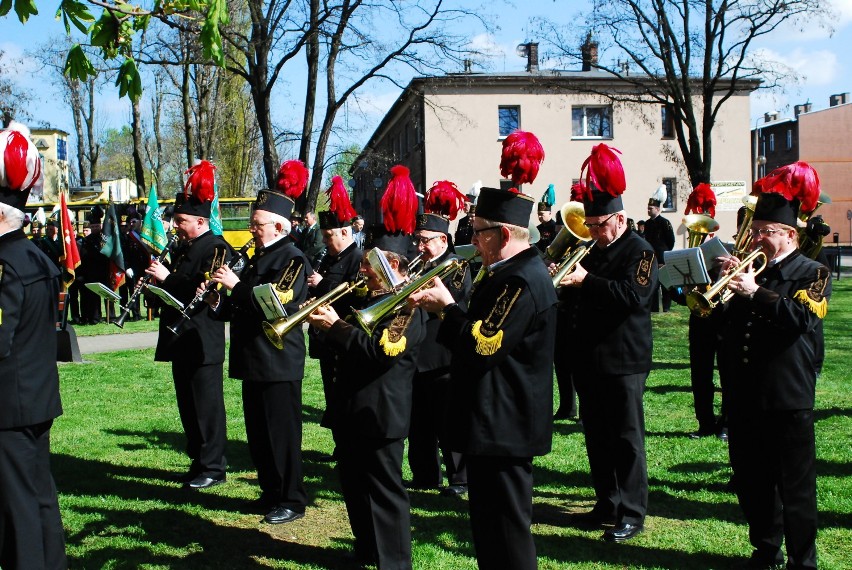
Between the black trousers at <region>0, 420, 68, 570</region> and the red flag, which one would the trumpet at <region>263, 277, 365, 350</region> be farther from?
the red flag

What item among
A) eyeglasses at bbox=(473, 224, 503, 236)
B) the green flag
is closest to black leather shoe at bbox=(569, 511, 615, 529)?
Answer: eyeglasses at bbox=(473, 224, 503, 236)

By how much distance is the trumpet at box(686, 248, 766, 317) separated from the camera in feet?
16.0

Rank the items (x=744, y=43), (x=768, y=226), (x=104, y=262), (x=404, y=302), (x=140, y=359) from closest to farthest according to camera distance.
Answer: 1. (x=404, y=302)
2. (x=768, y=226)
3. (x=140, y=359)
4. (x=104, y=262)
5. (x=744, y=43)

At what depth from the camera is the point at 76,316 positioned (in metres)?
20.6

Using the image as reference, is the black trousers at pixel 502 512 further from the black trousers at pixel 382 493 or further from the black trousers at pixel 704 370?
the black trousers at pixel 704 370

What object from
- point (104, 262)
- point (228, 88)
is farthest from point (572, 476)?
point (228, 88)

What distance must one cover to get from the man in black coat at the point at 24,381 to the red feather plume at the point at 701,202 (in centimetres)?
526

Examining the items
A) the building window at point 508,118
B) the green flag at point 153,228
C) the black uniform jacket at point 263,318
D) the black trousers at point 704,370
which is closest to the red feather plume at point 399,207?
the black uniform jacket at point 263,318

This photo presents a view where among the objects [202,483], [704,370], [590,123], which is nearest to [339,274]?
[202,483]

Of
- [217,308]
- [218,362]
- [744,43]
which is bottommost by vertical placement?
→ [218,362]

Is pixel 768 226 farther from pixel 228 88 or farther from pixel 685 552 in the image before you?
pixel 228 88

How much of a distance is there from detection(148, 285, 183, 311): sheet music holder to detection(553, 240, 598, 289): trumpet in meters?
2.94

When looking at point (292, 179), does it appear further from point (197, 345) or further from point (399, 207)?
point (399, 207)

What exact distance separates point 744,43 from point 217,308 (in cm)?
2132
